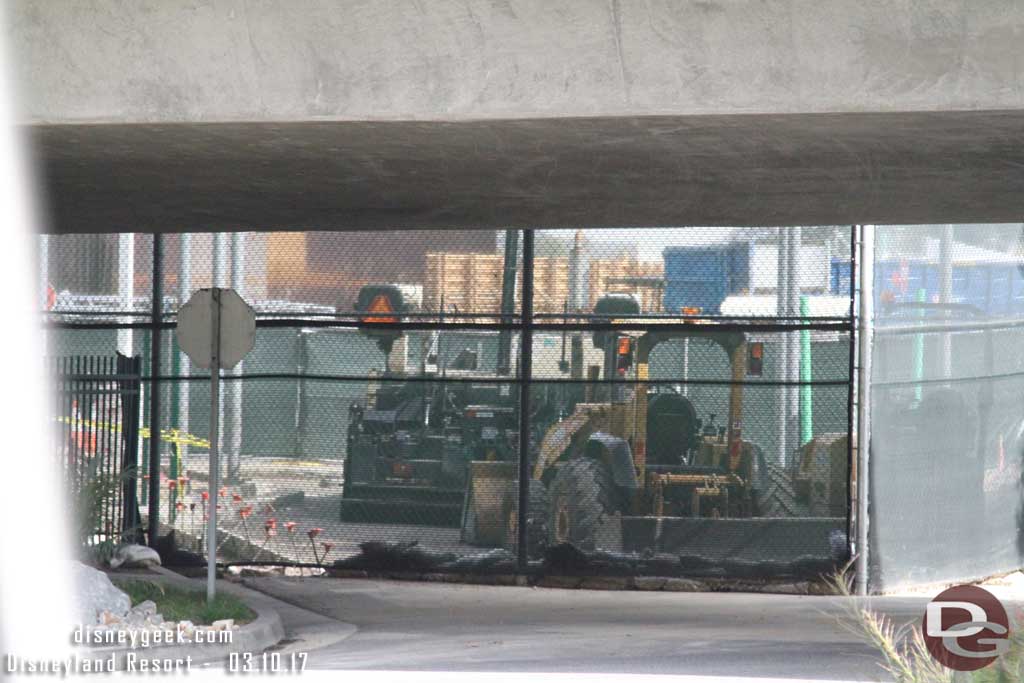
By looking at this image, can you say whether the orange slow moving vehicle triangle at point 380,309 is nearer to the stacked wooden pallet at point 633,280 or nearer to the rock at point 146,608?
the stacked wooden pallet at point 633,280

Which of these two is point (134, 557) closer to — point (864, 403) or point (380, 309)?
point (380, 309)

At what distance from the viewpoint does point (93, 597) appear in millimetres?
9656

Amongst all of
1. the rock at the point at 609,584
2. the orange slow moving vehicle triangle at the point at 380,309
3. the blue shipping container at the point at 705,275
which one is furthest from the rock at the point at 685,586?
the orange slow moving vehicle triangle at the point at 380,309

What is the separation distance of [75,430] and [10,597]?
4.02m

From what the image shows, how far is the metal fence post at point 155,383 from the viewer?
14172 millimetres

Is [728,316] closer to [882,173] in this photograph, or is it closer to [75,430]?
[882,173]

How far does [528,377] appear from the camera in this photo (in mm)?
13727

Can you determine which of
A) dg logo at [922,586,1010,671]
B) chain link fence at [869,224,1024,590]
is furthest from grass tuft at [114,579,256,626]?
chain link fence at [869,224,1024,590]

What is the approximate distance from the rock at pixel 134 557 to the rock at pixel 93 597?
357cm

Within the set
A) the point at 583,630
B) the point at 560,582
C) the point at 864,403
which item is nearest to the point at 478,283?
the point at 560,582

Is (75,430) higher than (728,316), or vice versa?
(728,316)

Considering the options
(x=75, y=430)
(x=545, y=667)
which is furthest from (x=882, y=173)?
(x=75, y=430)

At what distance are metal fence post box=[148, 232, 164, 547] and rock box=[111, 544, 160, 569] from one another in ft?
1.36

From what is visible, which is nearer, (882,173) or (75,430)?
(882,173)
